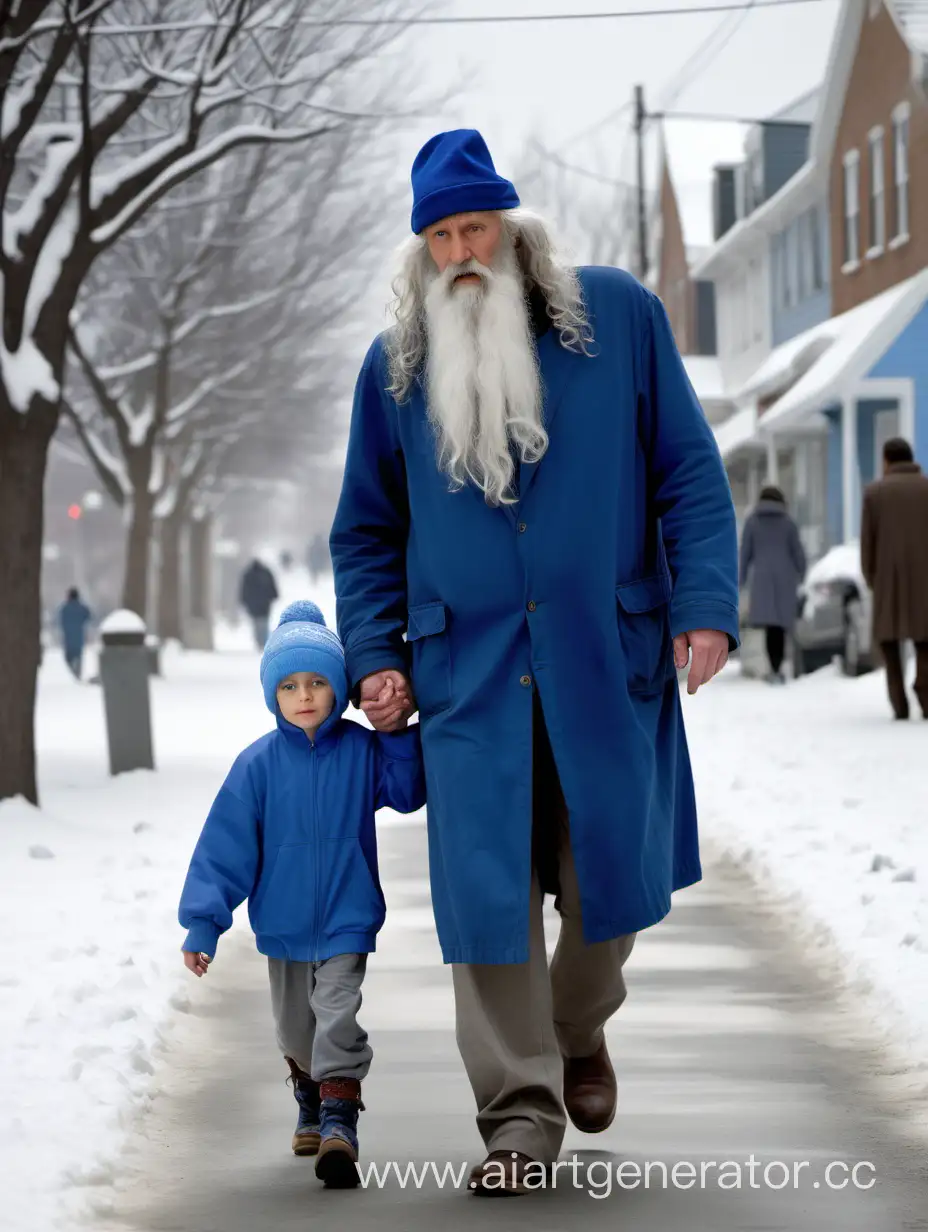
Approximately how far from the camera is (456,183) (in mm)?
4754

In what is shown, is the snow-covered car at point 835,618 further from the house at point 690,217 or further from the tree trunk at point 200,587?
the tree trunk at point 200,587

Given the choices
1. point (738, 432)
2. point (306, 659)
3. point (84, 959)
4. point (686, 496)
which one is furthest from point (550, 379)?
point (738, 432)

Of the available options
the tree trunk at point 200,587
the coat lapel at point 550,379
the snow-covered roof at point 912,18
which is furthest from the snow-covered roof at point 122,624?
the tree trunk at point 200,587

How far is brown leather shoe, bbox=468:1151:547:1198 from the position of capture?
4.58 m

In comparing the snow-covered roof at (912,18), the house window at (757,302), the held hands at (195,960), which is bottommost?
the held hands at (195,960)

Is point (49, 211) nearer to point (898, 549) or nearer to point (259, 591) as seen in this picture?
point (898, 549)

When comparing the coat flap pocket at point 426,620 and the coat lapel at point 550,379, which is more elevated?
the coat lapel at point 550,379

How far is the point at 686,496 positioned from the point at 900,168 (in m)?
24.9

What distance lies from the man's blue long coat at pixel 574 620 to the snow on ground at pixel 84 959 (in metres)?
1.03

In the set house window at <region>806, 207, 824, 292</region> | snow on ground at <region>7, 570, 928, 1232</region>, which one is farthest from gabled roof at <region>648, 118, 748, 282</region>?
snow on ground at <region>7, 570, 928, 1232</region>

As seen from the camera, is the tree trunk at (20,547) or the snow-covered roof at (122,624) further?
the snow-covered roof at (122,624)

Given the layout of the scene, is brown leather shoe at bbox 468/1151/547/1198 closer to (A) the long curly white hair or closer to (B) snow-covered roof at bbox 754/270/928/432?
(A) the long curly white hair

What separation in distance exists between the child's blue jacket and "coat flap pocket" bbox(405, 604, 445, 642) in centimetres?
24

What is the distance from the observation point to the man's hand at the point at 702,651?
15.3 ft
